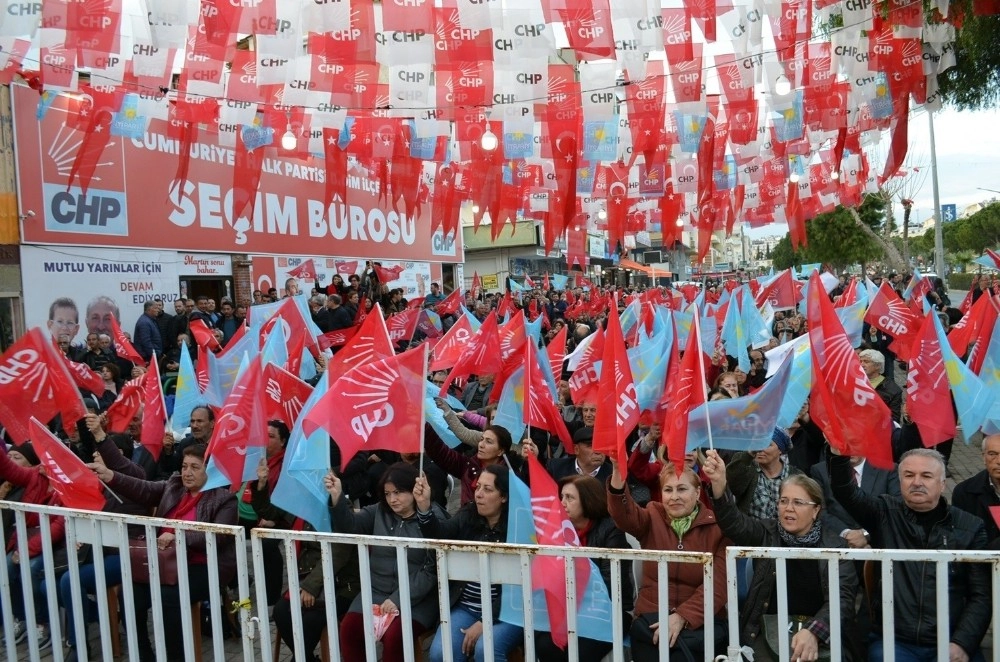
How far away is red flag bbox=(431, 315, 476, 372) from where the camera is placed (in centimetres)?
912

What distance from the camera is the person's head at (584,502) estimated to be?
4.34m

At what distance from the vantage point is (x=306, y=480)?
430 centimetres

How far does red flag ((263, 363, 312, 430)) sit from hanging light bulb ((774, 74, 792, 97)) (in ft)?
24.0

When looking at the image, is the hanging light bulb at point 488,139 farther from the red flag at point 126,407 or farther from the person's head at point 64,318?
the person's head at point 64,318

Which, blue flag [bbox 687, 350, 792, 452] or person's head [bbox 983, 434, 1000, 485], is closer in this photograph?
person's head [bbox 983, 434, 1000, 485]

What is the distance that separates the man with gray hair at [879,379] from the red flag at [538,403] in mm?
3040

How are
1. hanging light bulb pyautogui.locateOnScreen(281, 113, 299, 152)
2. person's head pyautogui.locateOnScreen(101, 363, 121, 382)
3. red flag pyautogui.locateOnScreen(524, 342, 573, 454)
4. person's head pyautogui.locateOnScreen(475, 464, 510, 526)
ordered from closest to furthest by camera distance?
person's head pyautogui.locateOnScreen(475, 464, 510, 526) < red flag pyautogui.locateOnScreen(524, 342, 573, 454) < person's head pyautogui.locateOnScreen(101, 363, 121, 382) < hanging light bulb pyautogui.locateOnScreen(281, 113, 299, 152)

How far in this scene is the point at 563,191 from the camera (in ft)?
40.1

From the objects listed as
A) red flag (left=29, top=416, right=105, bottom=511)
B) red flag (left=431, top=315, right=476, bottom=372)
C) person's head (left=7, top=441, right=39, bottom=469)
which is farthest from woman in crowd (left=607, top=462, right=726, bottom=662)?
red flag (left=431, top=315, right=476, bottom=372)

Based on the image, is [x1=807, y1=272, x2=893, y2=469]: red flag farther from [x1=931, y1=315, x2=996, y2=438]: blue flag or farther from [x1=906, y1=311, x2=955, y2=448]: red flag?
[x1=931, y1=315, x2=996, y2=438]: blue flag

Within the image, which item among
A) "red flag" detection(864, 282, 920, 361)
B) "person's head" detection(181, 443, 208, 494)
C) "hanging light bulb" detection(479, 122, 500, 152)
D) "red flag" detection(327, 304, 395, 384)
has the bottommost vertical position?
"person's head" detection(181, 443, 208, 494)

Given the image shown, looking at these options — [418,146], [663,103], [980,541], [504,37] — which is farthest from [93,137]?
[980,541]

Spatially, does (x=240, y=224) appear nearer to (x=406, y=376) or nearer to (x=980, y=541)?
(x=406, y=376)

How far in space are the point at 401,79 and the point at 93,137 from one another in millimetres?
5238
